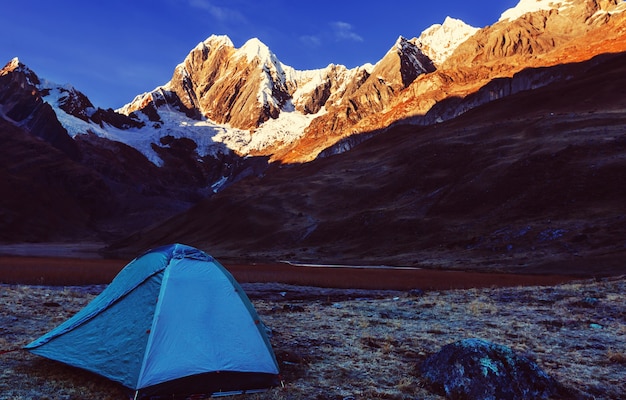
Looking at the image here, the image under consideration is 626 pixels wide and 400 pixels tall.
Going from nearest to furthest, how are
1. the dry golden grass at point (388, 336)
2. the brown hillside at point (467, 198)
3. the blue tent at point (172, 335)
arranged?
the blue tent at point (172, 335) → the dry golden grass at point (388, 336) → the brown hillside at point (467, 198)

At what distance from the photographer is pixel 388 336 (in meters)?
13.0

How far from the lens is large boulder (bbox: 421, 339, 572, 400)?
8.25m

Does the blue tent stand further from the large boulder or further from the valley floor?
the large boulder

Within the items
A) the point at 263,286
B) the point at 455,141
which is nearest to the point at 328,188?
the point at 455,141

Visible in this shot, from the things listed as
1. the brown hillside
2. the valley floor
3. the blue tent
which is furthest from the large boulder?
the brown hillside

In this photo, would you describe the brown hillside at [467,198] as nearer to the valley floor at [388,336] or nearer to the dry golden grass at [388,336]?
the dry golden grass at [388,336]

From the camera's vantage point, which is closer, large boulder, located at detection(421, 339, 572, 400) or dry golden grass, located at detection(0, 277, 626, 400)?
large boulder, located at detection(421, 339, 572, 400)

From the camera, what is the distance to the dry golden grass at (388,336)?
8768mm

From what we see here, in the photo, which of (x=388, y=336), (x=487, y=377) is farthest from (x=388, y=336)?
(x=487, y=377)

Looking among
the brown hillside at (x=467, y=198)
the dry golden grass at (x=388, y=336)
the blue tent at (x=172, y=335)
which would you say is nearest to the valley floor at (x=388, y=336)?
the dry golden grass at (x=388, y=336)

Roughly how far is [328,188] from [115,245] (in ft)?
197

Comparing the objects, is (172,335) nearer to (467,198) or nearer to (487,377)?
(487,377)

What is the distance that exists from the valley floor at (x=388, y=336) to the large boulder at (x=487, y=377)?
45 cm

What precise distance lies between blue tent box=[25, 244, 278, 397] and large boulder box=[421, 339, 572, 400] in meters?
3.34
